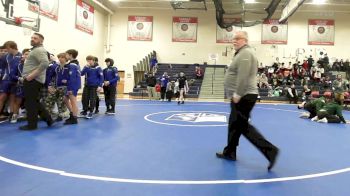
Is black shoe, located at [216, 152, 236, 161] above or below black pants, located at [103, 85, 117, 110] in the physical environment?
below

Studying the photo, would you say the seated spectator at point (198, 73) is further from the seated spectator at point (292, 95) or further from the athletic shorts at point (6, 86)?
the athletic shorts at point (6, 86)

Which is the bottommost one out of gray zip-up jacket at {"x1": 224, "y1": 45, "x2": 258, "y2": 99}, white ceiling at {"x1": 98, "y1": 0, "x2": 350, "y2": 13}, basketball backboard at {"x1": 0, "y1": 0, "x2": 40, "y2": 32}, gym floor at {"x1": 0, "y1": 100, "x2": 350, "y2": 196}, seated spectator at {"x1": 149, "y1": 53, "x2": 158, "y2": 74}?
gym floor at {"x1": 0, "y1": 100, "x2": 350, "y2": 196}

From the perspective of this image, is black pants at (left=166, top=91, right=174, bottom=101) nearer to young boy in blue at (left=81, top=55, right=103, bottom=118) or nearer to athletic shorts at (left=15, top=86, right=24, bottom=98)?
young boy in blue at (left=81, top=55, right=103, bottom=118)

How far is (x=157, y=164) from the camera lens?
4.20 m

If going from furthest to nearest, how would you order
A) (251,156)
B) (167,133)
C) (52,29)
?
(52,29), (167,133), (251,156)

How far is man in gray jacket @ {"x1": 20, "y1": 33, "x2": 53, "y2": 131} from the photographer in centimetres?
611

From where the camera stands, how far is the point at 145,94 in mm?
21969

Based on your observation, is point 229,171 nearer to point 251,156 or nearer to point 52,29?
point 251,156

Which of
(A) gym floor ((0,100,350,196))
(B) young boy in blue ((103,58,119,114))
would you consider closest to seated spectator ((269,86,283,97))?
(B) young boy in blue ((103,58,119,114))

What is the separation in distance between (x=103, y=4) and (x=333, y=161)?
2413cm

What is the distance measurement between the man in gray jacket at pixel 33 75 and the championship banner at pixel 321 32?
2499cm

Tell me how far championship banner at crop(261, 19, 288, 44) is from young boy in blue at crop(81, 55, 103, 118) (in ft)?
68.8

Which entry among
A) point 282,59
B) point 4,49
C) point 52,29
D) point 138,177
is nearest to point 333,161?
point 138,177

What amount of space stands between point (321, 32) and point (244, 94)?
1010 inches
